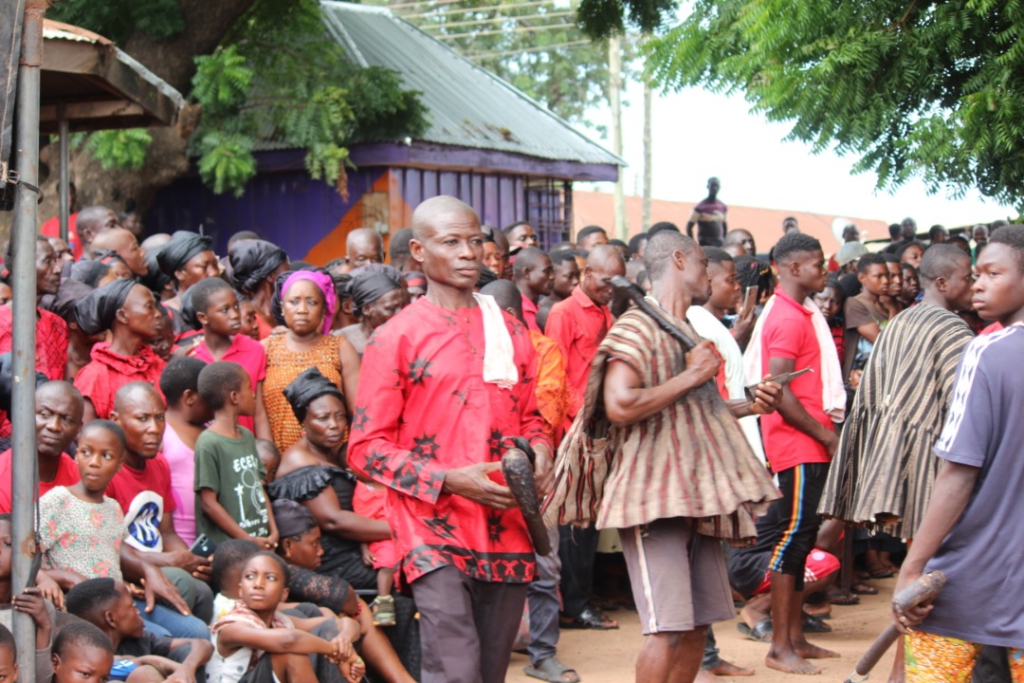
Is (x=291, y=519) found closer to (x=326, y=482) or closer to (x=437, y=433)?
(x=326, y=482)

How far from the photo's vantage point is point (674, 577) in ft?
15.2

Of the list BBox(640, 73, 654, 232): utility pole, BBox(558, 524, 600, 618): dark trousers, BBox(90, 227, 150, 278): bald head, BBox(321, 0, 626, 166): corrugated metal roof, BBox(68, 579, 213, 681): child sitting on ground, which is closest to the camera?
BBox(68, 579, 213, 681): child sitting on ground

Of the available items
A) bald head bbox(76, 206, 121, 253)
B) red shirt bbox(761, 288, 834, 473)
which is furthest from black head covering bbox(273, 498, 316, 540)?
bald head bbox(76, 206, 121, 253)

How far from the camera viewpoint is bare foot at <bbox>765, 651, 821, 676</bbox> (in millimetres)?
6754

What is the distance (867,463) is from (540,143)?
13519mm

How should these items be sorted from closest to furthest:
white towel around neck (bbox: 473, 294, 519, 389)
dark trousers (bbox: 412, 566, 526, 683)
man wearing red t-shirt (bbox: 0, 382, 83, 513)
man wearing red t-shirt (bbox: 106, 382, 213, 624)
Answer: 1. dark trousers (bbox: 412, 566, 526, 683)
2. white towel around neck (bbox: 473, 294, 519, 389)
3. man wearing red t-shirt (bbox: 0, 382, 83, 513)
4. man wearing red t-shirt (bbox: 106, 382, 213, 624)

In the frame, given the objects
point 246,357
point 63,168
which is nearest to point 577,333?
point 246,357

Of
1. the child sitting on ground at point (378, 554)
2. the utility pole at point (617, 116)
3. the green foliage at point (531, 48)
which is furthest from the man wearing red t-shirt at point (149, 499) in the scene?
the utility pole at point (617, 116)

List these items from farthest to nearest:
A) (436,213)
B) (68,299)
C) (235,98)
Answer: (235,98) → (68,299) → (436,213)

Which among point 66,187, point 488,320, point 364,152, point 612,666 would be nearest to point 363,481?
point 612,666

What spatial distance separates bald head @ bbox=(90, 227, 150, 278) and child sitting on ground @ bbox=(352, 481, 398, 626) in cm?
294

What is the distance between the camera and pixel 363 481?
6504mm

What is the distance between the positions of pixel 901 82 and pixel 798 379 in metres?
2.93

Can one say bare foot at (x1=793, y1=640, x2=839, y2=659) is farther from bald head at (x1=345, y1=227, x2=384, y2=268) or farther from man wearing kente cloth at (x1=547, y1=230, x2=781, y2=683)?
bald head at (x1=345, y1=227, x2=384, y2=268)
